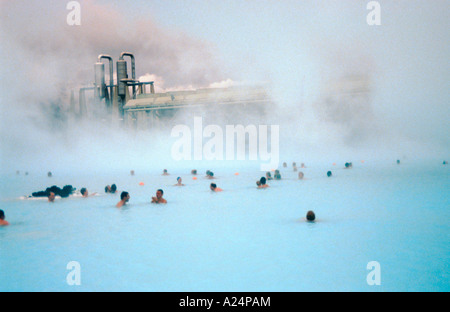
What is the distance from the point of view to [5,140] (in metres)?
16.7

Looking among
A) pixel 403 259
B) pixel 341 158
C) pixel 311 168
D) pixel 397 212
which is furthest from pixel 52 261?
pixel 341 158

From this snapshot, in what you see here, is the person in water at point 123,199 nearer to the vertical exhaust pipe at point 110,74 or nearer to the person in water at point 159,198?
the person in water at point 159,198

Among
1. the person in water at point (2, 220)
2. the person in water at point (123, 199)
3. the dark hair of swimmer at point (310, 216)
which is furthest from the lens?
the person in water at point (123, 199)

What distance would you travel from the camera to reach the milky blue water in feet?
13.6

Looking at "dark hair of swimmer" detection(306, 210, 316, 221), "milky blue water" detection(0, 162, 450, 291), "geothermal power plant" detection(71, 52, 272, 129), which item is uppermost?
"geothermal power plant" detection(71, 52, 272, 129)

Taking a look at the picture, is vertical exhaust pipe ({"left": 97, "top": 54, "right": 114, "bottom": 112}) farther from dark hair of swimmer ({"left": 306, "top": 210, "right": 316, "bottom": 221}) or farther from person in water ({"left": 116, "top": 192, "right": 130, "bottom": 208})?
dark hair of swimmer ({"left": 306, "top": 210, "right": 316, "bottom": 221})

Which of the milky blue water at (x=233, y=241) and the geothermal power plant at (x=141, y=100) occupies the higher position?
the geothermal power plant at (x=141, y=100)


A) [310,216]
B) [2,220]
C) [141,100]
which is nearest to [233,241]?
[310,216]

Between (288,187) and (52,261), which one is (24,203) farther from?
(288,187)

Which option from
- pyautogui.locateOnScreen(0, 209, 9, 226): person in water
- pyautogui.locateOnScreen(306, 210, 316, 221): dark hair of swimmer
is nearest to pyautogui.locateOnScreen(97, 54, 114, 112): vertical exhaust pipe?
pyautogui.locateOnScreen(0, 209, 9, 226): person in water

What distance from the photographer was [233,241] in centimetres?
561

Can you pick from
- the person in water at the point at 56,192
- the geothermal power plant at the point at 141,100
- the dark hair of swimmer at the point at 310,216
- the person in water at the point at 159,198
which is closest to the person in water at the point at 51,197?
the person in water at the point at 56,192

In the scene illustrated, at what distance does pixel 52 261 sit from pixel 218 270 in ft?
7.48

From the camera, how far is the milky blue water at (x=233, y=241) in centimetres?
413
